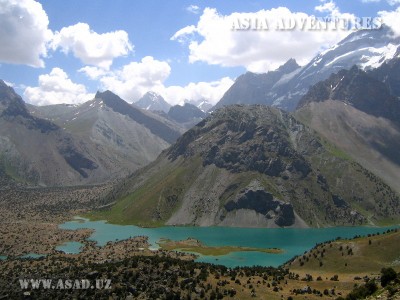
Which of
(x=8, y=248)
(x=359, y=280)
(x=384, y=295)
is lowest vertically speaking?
(x=8, y=248)

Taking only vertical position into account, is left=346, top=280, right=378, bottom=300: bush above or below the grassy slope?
above

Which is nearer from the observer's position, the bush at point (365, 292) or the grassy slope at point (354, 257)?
the bush at point (365, 292)

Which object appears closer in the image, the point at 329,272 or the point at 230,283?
the point at 230,283

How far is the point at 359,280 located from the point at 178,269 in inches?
1640

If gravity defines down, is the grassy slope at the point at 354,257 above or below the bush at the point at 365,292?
below

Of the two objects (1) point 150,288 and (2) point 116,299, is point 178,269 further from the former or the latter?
(2) point 116,299

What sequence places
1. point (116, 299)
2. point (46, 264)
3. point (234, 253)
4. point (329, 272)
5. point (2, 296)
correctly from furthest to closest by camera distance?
1. point (234, 253)
2. point (46, 264)
3. point (329, 272)
4. point (2, 296)
5. point (116, 299)

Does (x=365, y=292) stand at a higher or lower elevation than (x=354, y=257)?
higher

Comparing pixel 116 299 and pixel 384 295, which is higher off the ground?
pixel 384 295

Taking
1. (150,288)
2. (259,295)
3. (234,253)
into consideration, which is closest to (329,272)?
(259,295)

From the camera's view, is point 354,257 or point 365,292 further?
point 354,257

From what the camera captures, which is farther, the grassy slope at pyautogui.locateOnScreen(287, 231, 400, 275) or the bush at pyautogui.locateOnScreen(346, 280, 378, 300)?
the grassy slope at pyautogui.locateOnScreen(287, 231, 400, 275)

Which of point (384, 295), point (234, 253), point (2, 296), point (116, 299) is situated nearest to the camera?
point (384, 295)

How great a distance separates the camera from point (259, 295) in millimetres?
91000
